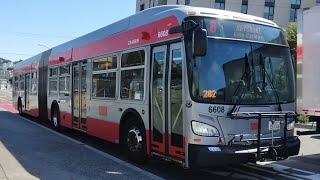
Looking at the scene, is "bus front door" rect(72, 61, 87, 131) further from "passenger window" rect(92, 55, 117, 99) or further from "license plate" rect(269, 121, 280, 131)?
"license plate" rect(269, 121, 280, 131)

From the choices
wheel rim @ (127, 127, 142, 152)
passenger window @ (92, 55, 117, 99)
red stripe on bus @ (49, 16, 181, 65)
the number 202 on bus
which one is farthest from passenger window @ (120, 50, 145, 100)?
the number 202 on bus

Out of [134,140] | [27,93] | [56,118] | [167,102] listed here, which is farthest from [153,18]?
[27,93]

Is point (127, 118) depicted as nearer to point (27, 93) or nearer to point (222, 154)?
point (222, 154)

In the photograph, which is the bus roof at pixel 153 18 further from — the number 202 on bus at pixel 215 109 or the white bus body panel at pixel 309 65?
the white bus body panel at pixel 309 65

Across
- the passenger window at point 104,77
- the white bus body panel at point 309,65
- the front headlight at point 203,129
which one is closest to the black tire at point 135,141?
the passenger window at point 104,77

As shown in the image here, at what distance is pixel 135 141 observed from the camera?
9.42 metres

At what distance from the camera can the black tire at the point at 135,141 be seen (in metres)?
9.15

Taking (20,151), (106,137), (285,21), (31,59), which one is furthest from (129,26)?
(285,21)

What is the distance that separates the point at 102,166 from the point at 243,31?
12.9 ft

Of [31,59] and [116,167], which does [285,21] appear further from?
[116,167]

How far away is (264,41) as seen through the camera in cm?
819

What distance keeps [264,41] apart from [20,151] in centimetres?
642

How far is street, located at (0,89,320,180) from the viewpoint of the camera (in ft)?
28.1

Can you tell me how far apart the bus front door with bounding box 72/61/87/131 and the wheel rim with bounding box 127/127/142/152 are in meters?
3.42
